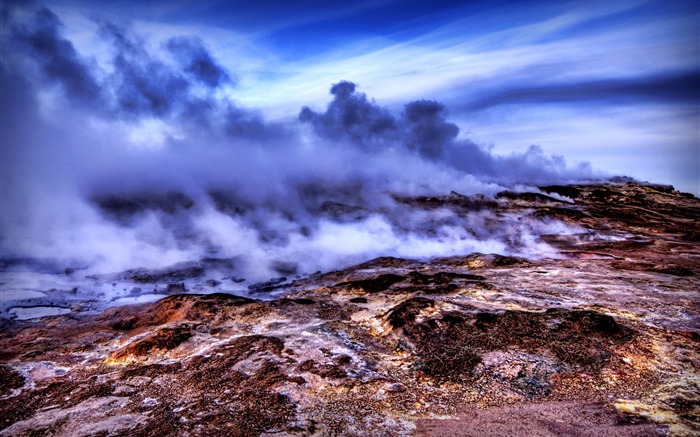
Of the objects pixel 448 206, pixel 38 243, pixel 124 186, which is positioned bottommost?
pixel 448 206

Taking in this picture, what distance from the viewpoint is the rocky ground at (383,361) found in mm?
5852

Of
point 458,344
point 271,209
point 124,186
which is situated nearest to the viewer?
point 458,344

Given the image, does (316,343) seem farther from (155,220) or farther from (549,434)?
(155,220)

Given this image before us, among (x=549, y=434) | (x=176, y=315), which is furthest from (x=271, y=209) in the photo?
(x=549, y=434)

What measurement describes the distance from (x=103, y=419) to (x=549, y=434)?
655 centimetres

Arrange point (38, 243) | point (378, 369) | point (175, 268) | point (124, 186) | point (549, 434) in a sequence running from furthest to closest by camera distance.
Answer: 1. point (124, 186)
2. point (38, 243)
3. point (175, 268)
4. point (378, 369)
5. point (549, 434)

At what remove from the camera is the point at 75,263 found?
17.1m

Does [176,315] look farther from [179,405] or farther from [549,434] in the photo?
[549,434]

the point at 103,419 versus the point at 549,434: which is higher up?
the point at 103,419

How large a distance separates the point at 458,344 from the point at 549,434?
9.16ft

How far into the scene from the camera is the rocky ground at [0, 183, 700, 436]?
19.2 ft

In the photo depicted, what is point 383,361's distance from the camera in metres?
7.81

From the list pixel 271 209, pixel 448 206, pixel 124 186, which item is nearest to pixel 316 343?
pixel 271 209

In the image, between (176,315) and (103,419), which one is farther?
(176,315)
